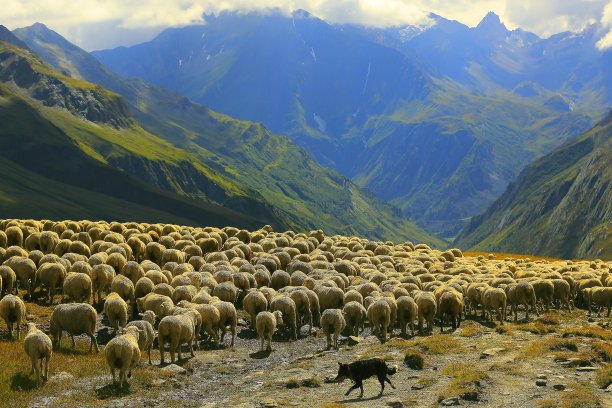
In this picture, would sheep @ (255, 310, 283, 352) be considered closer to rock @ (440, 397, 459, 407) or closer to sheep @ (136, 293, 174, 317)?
sheep @ (136, 293, 174, 317)

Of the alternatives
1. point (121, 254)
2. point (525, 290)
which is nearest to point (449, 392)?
point (525, 290)

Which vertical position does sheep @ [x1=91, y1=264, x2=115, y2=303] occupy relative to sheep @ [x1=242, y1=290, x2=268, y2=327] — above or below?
above

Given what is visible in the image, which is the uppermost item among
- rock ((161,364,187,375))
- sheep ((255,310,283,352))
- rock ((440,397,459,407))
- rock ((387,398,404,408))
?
sheep ((255,310,283,352))

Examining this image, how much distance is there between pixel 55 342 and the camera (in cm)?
3077

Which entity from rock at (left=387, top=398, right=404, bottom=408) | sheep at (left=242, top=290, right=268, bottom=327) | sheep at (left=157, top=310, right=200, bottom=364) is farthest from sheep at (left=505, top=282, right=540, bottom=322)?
sheep at (left=157, top=310, right=200, bottom=364)

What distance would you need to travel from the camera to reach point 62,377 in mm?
26328

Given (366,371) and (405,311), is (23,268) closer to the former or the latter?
(405,311)

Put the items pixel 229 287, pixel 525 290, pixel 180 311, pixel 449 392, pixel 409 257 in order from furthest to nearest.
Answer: pixel 409 257, pixel 525 290, pixel 229 287, pixel 180 311, pixel 449 392

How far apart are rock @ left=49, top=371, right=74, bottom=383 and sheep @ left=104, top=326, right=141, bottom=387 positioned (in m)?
1.92

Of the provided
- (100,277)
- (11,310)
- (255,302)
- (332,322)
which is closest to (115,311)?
(11,310)

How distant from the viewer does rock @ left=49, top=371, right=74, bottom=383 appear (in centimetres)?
2606

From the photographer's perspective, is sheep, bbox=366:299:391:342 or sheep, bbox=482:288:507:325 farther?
sheep, bbox=482:288:507:325

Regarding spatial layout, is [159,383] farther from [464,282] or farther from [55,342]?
[464,282]

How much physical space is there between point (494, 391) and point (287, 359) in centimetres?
1185
